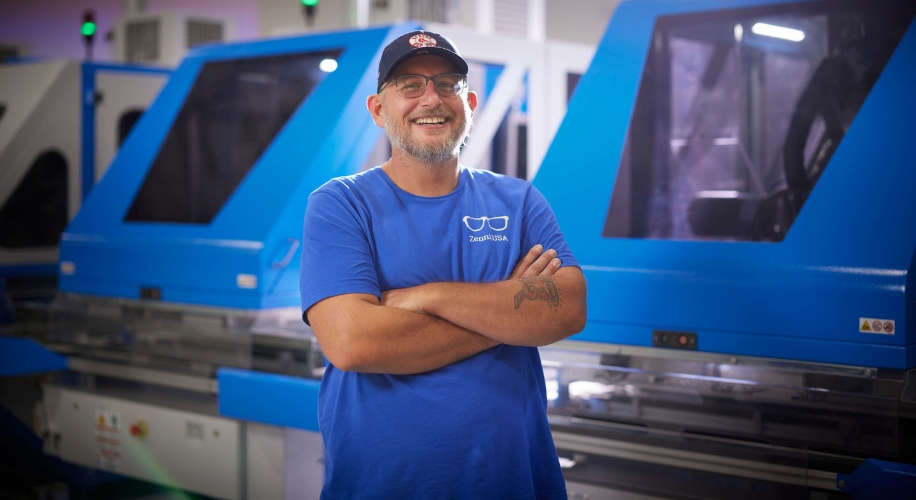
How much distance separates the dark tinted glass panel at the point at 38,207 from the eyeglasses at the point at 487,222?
3208 mm

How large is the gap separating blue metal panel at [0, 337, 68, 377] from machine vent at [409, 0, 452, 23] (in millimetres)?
2009

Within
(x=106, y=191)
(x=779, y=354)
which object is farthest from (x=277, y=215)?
(x=779, y=354)

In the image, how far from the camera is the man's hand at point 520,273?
1683 millimetres

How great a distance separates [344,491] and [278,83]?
208 centimetres

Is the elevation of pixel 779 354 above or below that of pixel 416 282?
below

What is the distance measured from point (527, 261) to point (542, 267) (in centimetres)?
4

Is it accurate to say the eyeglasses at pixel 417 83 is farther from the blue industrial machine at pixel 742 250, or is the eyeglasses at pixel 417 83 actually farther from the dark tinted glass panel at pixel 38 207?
the dark tinted glass panel at pixel 38 207

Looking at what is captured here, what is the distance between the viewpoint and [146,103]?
181 inches

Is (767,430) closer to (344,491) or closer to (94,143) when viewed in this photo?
(344,491)

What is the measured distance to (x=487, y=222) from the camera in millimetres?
1800

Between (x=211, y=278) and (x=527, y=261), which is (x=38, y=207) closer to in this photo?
(x=211, y=278)

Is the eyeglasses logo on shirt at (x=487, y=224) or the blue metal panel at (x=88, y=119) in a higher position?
the blue metal panel at (x=88, y=119)

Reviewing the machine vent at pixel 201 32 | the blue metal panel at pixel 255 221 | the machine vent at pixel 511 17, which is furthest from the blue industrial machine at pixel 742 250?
the machine vent at pixel 201 32

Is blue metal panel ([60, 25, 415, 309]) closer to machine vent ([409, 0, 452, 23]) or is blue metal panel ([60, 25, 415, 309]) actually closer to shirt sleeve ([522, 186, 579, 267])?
machine vent ([409, 0, 452, 23])
